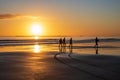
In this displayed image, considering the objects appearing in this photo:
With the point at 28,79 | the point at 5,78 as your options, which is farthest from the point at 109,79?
the point at 5,78

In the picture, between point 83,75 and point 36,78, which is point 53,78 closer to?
point 36,78

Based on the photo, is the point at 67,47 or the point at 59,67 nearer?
the point at 59,67

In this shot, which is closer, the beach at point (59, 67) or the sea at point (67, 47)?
the beach at point (59, 67)

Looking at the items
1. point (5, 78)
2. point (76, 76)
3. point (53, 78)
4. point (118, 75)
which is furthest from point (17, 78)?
point (118, 75)

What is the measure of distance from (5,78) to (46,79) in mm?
1868

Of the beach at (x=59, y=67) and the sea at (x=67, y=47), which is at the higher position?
the beach at (x=59, y=67)

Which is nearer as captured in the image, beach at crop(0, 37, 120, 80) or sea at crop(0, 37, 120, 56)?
beach at crop(0, 37, 120, 80)

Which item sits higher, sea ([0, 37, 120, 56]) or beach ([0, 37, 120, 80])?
beach ([0, 37, 120, 80])

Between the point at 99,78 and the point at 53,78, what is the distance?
6.75 ft

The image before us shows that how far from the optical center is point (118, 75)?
569 inches

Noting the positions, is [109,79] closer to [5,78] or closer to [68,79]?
[68,79]

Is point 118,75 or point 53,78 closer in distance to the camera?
point 53,78

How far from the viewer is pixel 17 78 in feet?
44.0

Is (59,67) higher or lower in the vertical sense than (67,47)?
higher
